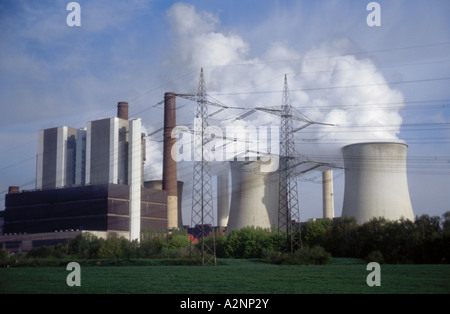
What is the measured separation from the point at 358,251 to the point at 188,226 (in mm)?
40652

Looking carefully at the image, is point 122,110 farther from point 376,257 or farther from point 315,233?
point 376,257

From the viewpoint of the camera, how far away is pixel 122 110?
58750mm

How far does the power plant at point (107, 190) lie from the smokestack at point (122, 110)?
11 centimetres

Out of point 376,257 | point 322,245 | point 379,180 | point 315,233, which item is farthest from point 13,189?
point 376,257

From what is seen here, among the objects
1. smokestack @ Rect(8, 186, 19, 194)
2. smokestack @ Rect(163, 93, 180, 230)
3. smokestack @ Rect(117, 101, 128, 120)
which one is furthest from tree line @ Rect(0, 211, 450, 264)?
smokestack @ Rect(8, 186, 19, 194)

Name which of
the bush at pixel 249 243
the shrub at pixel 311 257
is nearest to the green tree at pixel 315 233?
the bush at pixel 249 243

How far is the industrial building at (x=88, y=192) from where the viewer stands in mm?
54062

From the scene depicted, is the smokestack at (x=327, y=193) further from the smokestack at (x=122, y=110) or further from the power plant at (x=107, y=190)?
the smokestack at (x=122, y=110)

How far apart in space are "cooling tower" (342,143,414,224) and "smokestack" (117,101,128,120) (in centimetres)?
3181

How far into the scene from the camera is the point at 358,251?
100 ft

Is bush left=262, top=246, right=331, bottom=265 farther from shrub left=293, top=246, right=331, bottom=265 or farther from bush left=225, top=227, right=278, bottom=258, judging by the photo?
bush left=225, top=227, right=278, bottom=258

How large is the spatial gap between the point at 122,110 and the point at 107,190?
10.0 meters
